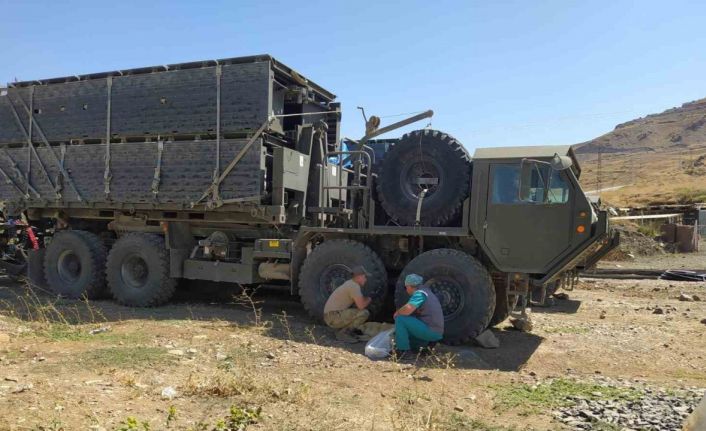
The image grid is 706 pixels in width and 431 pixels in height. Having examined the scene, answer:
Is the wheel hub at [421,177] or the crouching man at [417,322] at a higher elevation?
the wheel hub at [421,177]

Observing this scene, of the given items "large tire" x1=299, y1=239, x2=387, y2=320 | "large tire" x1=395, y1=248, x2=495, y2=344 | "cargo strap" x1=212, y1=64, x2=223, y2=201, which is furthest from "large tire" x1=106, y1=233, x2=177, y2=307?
"large tire" x1=395, y1=248, x2=495, y2=344

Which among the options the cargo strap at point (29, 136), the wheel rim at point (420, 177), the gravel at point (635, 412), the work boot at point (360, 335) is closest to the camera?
the gravel at point (635, 412)

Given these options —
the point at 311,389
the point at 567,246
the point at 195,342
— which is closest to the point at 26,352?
the point at 195,342

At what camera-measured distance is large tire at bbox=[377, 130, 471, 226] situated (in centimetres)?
798

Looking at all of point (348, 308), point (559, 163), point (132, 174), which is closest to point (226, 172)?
point (132, 174)

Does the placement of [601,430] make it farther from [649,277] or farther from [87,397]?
[649,277]

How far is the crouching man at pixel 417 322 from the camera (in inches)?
269

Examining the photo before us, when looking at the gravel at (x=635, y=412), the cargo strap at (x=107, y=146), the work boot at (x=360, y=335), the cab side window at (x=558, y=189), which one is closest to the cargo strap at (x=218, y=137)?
the cargo strap at (x=107, y=146)

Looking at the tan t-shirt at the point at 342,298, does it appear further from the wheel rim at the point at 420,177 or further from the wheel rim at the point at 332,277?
the wheel rim at the point at 420,177

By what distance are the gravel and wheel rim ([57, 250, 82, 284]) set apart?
9.38m

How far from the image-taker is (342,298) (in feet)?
25.8

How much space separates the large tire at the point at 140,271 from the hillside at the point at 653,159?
2951 centimetres

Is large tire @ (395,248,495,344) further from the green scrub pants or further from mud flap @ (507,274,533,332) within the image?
the green scrub pants

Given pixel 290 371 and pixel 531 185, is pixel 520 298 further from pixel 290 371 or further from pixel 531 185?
pixel 290 371
